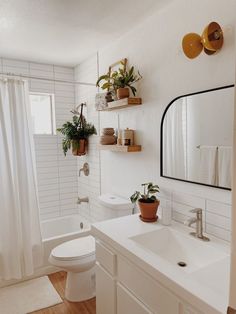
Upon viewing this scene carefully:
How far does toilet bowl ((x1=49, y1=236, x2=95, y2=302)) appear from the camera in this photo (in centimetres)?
203

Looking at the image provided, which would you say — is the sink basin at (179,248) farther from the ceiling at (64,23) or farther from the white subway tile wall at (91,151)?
the ceiling at (64,23)

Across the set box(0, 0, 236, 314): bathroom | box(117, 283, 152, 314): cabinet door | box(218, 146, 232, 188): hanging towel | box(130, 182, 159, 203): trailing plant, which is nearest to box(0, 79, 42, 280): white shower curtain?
box(0, 0, 236, 314): bathroom

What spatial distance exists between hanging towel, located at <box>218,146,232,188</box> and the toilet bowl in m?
1.33

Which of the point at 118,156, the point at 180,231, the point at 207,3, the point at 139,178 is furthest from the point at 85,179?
the point at 207,3

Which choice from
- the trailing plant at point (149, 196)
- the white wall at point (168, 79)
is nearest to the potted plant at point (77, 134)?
the white wall at point (168, 79)

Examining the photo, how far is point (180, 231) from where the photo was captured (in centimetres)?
159

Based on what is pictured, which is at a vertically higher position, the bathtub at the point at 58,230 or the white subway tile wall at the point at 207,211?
the white subway tile wall at the point at 207,211

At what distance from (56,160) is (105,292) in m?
2.05

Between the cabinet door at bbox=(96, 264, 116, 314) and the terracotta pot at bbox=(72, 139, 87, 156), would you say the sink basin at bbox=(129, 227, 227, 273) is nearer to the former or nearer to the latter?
the cabinet door at bbox=(96, 264, 116, 314)

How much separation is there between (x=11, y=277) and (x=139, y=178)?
1.63m

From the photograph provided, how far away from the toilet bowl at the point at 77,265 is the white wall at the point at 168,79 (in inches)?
25.7

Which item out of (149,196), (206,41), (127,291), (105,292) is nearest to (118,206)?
(149,196)

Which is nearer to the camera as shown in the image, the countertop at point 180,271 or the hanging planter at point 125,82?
the countertop at point 180,271

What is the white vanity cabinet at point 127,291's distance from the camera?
3.59 feet
